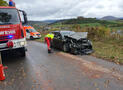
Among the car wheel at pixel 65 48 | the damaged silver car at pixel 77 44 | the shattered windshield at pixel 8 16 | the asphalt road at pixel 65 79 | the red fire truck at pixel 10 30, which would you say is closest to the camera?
the asphalt road at pixel 65 79

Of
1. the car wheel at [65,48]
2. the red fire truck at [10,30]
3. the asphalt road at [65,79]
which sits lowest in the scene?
the asphalt road at [65,79]

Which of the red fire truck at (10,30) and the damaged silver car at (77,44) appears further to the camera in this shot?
the damaged silver car at (77,44)

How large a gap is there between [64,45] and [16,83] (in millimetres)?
5382

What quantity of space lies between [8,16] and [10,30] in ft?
2.93

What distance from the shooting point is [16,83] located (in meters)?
4.12

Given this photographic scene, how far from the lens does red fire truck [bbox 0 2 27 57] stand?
6.15m

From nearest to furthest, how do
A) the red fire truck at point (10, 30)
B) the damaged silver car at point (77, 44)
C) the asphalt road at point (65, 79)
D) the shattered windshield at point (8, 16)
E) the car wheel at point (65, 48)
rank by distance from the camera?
1. the asphalt road at point (65, 79)
2. the red fire truck at point (10, 30)
3. the shattered windshield at point (8, 16)
4. the damaged silver car at point (77, 44)
5. the car wheel at point (65, 48)

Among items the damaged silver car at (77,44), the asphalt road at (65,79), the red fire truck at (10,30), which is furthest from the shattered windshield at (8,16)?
the damaged silver car at (77,44)

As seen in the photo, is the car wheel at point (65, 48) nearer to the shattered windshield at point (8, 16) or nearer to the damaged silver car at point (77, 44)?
the damaged silver car at point (77, 44)

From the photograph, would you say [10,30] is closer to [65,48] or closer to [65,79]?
[65,79]

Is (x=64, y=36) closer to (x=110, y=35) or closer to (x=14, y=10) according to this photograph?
(x=14, y=10)

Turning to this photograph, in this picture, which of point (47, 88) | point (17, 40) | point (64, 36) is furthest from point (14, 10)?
point (47, 88)

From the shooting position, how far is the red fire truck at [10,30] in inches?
242

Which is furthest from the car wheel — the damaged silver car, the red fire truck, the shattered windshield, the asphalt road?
the shattered windshield
